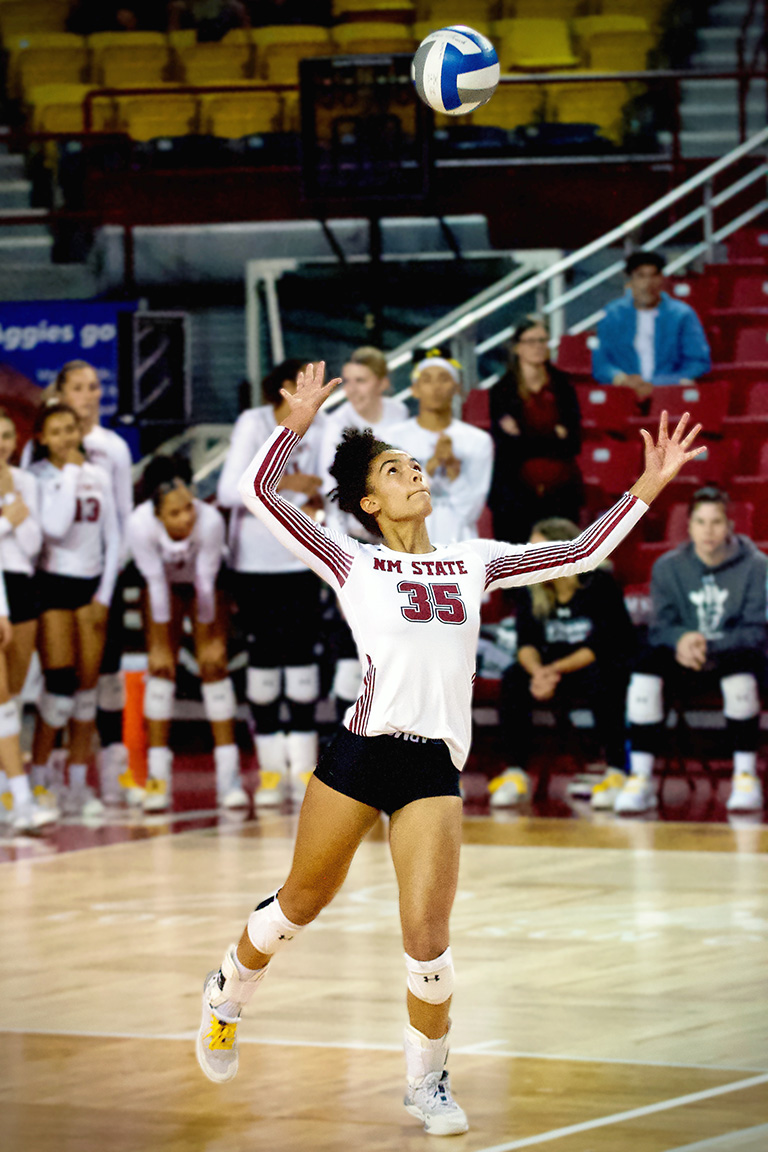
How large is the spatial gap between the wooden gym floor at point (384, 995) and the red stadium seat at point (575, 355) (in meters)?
5.01

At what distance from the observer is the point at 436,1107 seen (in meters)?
4.10

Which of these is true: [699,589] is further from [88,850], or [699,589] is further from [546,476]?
[88,850]

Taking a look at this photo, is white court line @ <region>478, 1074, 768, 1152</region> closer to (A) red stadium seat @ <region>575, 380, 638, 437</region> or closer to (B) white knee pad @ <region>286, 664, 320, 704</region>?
(B) white knee pad @ <region>286, 664, 320, 704</region>

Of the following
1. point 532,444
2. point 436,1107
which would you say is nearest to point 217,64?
point 532,444

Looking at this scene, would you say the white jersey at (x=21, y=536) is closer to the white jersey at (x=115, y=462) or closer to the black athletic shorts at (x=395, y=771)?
the white jersey at (x=115, y=462)

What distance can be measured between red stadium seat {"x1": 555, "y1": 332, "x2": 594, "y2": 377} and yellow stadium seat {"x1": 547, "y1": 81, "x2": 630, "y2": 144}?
2833mm

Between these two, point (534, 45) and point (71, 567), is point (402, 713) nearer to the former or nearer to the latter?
point (71, 567)

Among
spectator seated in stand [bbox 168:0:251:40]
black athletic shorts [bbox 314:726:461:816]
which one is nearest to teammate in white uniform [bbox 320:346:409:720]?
black athletic shorts [bbox 314:726:461:816]

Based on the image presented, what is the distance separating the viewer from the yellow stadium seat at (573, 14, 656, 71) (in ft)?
50.5

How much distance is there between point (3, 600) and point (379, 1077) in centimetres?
438

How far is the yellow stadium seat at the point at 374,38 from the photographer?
1540cm

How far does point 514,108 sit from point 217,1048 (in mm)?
12075

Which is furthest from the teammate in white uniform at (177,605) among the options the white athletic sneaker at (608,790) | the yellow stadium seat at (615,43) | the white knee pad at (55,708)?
the yellow stadium seat at (615,43)

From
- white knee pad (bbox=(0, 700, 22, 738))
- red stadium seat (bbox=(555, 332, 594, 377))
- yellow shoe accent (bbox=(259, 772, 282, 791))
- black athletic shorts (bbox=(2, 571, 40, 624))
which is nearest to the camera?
white knee pad (bbox=(0, 700, 22, 738))
